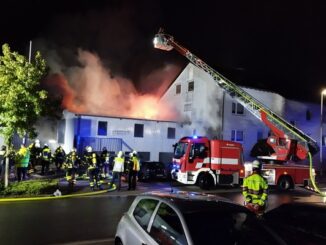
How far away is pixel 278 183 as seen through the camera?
805 inches

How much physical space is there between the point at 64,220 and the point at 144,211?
217 inches

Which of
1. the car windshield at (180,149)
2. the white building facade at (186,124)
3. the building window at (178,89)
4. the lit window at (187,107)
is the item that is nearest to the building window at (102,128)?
the white building facade at (186,124)

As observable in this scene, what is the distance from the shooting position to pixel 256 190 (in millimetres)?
7723

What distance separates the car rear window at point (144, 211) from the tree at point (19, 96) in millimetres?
10154

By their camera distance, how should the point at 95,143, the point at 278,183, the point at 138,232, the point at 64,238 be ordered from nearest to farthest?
the point at 138,232 < the point at 64,238 < the point at 278,183 < the point at 95,143

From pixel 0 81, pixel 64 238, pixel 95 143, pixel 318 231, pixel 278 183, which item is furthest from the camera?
pixel 95 143

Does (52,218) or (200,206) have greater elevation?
(200,206)

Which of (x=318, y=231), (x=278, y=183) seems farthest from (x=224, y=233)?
(x=278, y=183)

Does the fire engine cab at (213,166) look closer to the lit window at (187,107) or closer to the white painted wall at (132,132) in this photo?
the white painted wall at (132,132)

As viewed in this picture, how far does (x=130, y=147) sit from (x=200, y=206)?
75.5 feet

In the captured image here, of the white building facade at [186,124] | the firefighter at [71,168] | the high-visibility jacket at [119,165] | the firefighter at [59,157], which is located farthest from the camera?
the white building facade at [186,124]

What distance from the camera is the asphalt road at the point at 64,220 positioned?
8438 mm

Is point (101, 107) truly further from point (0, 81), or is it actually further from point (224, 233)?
point (224, 233)

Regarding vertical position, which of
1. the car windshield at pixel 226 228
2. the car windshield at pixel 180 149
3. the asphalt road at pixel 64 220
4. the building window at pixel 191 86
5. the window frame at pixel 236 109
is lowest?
the asphalt road at pixel 64 220
